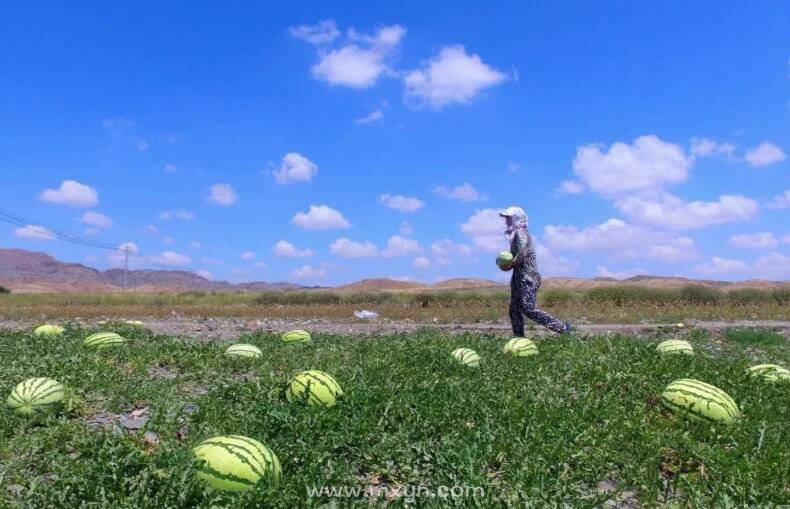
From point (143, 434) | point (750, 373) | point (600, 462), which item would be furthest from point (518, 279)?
point (143, 434)

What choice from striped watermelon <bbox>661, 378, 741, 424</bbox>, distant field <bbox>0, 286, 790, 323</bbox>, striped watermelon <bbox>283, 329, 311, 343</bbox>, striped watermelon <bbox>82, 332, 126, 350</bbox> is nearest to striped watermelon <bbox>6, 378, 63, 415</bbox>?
striped watermelon <bbox>82, 332, 126, 350</bbox>

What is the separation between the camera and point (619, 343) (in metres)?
8.81

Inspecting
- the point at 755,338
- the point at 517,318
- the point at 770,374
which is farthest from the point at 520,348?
the point at 755,338

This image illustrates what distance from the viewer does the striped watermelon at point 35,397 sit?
4.84 meters

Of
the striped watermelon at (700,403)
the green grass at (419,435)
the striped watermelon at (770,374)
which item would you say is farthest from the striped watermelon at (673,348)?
the striped watermelon at (700,403)

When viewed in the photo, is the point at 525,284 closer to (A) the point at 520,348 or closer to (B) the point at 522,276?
(B) the point at 522,276

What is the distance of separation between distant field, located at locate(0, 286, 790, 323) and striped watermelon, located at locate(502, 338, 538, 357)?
1024 centimetres

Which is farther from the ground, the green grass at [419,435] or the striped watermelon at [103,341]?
the striped watermelon at [103,341]

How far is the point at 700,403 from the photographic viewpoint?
16.7 ft

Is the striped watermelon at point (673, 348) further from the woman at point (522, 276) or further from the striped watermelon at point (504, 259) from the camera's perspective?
the striped watermelon at point (504, 259)

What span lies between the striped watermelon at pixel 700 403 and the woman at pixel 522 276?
206 inches

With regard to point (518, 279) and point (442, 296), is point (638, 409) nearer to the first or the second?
point (518, 279)

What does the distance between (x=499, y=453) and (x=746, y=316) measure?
19.2 m

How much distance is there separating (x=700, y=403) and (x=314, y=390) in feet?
10.6
